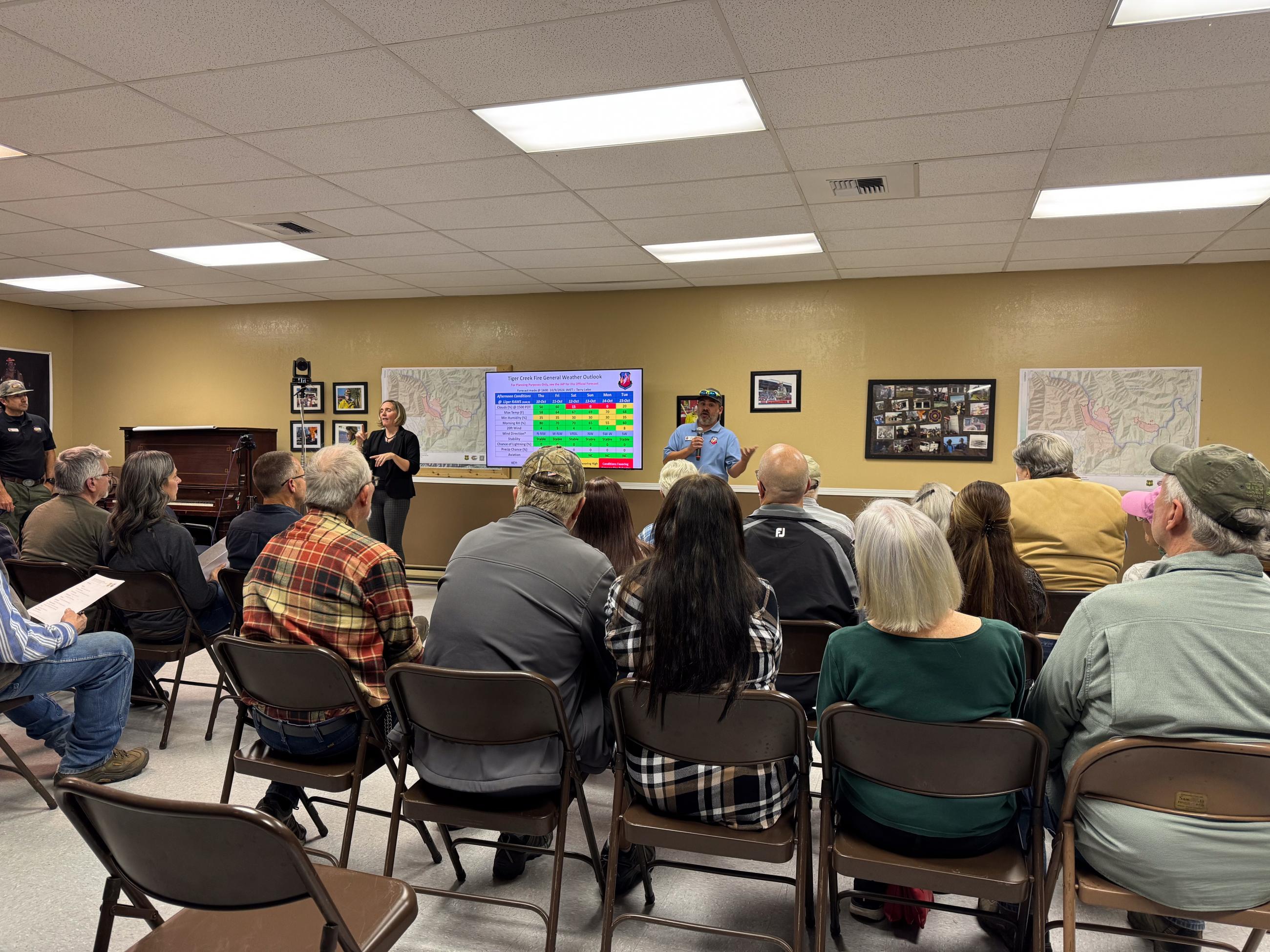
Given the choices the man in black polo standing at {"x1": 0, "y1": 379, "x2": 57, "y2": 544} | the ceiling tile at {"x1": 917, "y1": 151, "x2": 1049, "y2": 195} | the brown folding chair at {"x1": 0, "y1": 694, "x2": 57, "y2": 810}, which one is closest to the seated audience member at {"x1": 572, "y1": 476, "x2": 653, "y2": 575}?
the brown folding chair at {"x1": 0, "y1": 694, "x2": 57, "y2": 810}

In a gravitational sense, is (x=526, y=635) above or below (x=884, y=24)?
below

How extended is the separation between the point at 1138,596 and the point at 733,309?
5594 millimetres

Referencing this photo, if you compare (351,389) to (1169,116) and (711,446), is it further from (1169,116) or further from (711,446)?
(1169,116)

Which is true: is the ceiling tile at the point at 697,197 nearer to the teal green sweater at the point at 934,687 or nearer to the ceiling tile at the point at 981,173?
the ceiling tile at the point at 981,173

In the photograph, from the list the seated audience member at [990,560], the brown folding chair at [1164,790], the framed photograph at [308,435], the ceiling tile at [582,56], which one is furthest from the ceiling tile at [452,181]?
the framed photograph at [308,435]

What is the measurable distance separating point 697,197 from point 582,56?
165cm

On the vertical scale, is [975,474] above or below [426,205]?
below

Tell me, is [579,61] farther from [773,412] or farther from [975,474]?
[975,474]

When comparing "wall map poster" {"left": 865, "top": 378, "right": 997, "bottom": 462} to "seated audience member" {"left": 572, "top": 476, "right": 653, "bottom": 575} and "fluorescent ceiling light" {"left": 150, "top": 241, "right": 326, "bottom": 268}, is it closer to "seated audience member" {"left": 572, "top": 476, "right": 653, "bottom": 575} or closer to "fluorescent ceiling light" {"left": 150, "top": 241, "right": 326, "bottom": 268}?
"seated audience member" {"left": 572, "top": 476, "right": 653, "bottom": 575}

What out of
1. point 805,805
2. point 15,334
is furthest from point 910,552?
point 15,334

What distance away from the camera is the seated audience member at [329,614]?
2264mm

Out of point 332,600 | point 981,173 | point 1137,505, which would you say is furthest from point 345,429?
point 1137,505

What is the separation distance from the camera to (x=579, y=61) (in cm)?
281

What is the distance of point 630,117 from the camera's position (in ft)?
10.9
